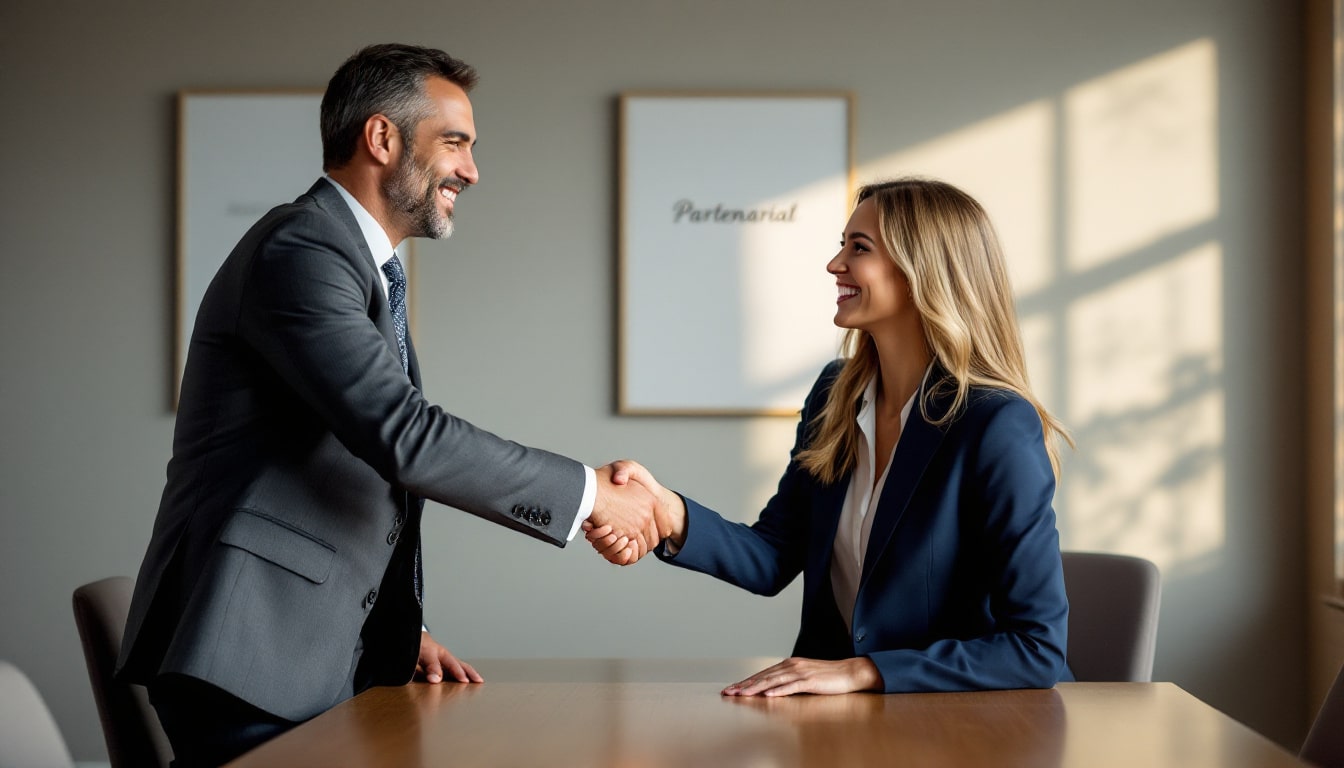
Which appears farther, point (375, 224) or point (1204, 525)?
point (1204, 525)

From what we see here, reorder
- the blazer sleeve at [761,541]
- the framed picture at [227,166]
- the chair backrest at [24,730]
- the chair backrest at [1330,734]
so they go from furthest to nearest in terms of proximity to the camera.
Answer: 1. the framed picture at [227,166]
2. the blazer sleeve at [761,541]
3. the chair backrest at [1330,734]
4. the chair backrest at [24,730]

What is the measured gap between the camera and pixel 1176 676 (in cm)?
373

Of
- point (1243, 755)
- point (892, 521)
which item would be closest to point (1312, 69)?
point (892, 521)

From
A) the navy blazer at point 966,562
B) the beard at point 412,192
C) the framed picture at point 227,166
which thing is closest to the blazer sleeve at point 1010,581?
the navy blazer at point 966,562

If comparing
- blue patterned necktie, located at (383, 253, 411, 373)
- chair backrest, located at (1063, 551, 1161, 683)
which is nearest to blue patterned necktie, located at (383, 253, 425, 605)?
blue patterned necktie, located at (383, 253, 411, 373)

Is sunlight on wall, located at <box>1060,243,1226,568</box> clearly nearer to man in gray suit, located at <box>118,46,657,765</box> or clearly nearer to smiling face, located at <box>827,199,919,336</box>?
smiling face, located at <box>827,199,919,336</box>

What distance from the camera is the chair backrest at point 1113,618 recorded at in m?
2.35

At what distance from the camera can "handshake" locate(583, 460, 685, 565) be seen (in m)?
2.22

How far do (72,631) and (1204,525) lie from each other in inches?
142

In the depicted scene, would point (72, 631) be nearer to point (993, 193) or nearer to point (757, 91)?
point (757, 91)

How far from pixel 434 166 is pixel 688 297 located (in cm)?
164

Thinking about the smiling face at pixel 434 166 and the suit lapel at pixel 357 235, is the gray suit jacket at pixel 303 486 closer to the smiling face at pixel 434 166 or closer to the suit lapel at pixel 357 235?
the suit lapel at pixel 357 235

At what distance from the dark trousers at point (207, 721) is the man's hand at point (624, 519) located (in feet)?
2.18

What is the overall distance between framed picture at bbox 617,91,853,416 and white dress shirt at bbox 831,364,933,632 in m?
1.51
